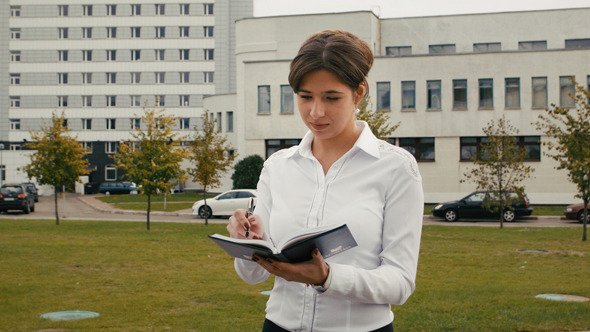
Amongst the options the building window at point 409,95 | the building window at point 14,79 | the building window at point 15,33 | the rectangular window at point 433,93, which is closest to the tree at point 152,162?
the building window at point 409,95

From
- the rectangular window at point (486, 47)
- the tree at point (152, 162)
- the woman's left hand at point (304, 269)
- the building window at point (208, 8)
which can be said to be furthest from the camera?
the building window at point (208, 8)

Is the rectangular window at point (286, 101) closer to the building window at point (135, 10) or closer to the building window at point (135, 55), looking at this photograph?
the building window at point (135, 55)

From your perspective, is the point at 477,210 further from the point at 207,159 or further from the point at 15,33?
the point at 15,33

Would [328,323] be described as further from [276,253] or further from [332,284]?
[276,253]

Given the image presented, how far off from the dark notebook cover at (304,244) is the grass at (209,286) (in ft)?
20.4

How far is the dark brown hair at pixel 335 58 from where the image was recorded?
2666 mm

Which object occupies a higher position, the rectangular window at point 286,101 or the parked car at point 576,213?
the rectangular window at point 286,101

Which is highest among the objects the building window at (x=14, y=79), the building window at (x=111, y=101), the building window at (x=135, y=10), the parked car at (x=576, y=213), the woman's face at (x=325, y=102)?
the building window at (x=135, y=10)

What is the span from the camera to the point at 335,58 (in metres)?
2.66

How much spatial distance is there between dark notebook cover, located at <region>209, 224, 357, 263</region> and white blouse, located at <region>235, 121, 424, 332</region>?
0.12 m

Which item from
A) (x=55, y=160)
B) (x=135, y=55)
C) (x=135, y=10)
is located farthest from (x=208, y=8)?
(x=55, y=160)

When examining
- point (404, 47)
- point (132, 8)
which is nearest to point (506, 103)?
point (404, 47)

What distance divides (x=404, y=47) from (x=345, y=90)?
53812mm

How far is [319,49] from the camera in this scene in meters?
2.68
